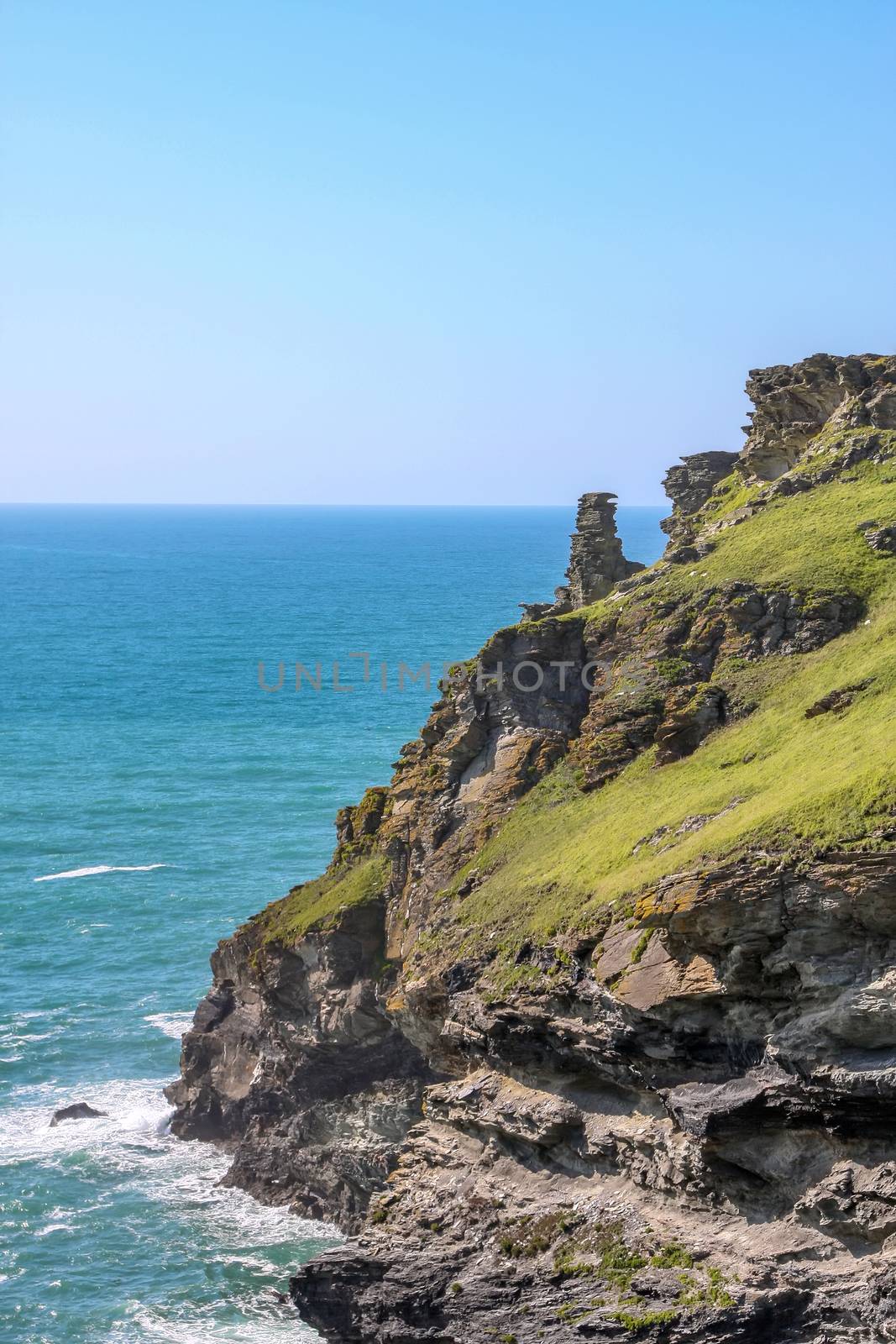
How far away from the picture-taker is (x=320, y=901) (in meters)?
55.5

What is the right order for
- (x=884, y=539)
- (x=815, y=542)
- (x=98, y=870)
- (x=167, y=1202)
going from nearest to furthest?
1. (x=884, y=539)
2. (x=815, y=542)
3. (x=167, y=1202)
4. (x=98, y=870)

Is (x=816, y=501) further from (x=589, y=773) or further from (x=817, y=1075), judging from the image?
(x=817, y=1075)

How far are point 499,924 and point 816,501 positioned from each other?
762 inches

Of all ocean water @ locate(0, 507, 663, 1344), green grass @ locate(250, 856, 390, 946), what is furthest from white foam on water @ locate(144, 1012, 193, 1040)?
green grass @ locate(250, 856, 390, 946)

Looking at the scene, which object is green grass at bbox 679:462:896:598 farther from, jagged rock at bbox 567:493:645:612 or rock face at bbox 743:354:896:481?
jagged rock at bbox 567:493:645:612

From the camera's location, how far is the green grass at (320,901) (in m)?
53.9

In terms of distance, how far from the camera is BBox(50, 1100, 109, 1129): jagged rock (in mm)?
58188

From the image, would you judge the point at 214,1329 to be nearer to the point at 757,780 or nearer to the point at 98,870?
the point at 757,780

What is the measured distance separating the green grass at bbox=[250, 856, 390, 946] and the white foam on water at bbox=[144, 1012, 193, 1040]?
10096 mm

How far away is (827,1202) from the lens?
3347 centimetres

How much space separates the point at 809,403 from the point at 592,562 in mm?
9999

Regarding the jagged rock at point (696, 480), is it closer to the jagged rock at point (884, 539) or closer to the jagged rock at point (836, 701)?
the jagged rock at point (884, 539)

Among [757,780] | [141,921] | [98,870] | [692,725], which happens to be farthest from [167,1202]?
[98,870]

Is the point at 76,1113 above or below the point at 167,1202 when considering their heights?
above
